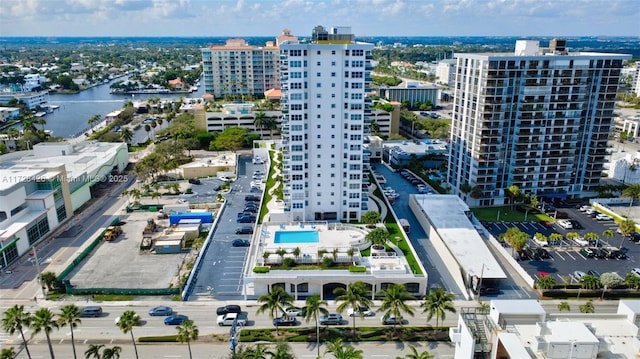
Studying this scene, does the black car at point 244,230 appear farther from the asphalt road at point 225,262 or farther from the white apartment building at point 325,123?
the white apartment building at point 325,123

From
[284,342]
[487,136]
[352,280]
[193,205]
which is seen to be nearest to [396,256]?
[352,280]

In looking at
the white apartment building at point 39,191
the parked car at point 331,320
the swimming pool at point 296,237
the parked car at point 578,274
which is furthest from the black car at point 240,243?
the parked car at point 578,274

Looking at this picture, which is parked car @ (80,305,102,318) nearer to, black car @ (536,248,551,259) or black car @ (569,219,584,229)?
black car @ (536,248,551,259)

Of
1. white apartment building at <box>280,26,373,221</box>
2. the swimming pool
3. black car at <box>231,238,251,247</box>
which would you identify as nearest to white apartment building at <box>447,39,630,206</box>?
white apartment building at <box>280,26,373,221</box>

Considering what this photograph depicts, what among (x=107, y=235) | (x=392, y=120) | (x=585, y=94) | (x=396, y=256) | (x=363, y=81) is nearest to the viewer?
(x=396, y=256)

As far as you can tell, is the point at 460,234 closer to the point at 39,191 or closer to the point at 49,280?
the point at 49,280

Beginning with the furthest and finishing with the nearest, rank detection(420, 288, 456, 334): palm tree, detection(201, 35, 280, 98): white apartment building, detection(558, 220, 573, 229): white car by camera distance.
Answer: detection(201, 35, 280, 98): white apartment building < detection(558, 220, 573, 229): white car < detection(420, 288, 456, 334): palm tree

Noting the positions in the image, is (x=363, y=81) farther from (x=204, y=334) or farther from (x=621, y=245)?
(x=621, y=245)
